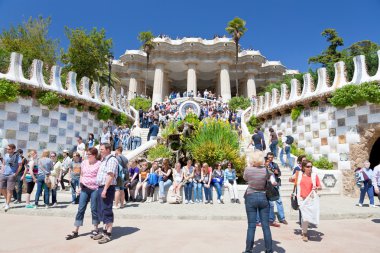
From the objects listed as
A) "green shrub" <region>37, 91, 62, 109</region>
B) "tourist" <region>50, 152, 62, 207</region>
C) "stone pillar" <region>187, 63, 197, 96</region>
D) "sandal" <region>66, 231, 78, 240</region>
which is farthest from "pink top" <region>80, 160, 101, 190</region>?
"stone pillar" <region>187, 63, 197, 96</region>

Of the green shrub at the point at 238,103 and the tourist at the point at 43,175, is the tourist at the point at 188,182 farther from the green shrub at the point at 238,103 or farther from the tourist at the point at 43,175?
the green shrub at the point at 238,103

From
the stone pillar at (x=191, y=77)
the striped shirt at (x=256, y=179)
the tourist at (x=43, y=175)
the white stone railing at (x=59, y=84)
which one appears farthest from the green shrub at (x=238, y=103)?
the striped shirt at (x=256, y=179)

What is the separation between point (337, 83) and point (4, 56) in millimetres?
22102

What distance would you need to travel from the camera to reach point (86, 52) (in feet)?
85.4

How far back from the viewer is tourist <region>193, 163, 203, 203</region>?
29.6 ft

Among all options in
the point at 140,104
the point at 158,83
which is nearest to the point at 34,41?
the point at 140,104

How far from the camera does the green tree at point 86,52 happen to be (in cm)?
2583

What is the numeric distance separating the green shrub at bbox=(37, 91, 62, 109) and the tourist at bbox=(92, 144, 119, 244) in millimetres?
10983

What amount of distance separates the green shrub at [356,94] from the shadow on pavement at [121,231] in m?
11.2

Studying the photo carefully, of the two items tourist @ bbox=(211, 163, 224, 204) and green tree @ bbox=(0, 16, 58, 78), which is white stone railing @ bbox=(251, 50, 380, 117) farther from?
green tree @ bbox=(0, 16, 58, 78)

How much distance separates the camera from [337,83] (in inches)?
522

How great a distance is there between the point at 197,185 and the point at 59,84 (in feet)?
35.8

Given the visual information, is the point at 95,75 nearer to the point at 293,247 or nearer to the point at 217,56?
the point at 217,56

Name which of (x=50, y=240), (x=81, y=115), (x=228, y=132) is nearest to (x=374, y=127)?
(x=228, y=132)
